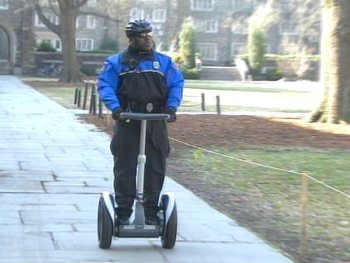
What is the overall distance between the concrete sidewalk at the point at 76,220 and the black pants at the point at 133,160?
0.48 meters

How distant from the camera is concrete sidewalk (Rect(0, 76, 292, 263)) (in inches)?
272

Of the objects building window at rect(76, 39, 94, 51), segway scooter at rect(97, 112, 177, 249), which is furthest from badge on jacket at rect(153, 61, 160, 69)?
building window at rect(76, 39, 94, 51)

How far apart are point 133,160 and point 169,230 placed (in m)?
0.69

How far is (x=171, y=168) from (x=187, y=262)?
6.07m

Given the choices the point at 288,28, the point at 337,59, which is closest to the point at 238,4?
the point at 288,28

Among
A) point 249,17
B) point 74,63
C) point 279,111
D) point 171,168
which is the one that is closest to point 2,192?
point 171,168

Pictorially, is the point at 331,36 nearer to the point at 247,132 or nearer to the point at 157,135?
the point at 247,132

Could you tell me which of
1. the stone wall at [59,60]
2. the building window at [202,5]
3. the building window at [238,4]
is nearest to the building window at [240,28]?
the building window at [238,4]

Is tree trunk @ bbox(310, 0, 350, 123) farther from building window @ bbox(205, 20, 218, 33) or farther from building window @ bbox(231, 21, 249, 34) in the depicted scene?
building window @ bbox(205, 20, 218, 33)

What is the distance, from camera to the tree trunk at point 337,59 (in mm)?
19875

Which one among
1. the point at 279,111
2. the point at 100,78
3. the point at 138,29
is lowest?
the point at 279,111

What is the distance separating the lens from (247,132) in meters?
18.7

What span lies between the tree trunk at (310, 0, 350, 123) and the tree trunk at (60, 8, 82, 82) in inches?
1151

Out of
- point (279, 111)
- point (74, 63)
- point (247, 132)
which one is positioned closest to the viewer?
point (247, 132)
